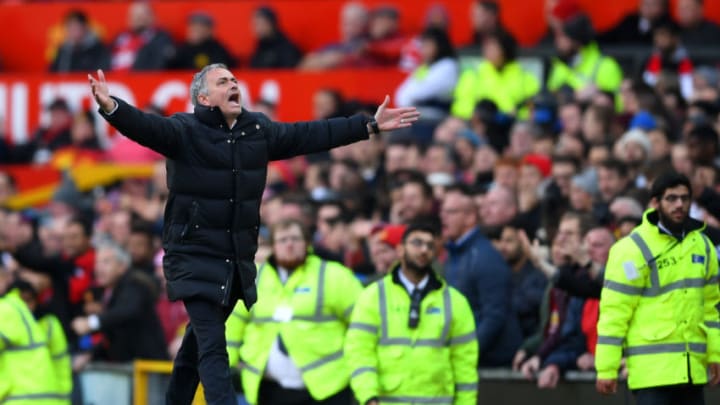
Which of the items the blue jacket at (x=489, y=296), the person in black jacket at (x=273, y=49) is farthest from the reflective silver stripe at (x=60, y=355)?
the person in black jacket at (x=273, y=49)

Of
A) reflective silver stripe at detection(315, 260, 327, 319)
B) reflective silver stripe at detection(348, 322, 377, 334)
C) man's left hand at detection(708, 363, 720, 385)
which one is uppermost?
reflective silver stripe at detection(315, 260, 327, 319)

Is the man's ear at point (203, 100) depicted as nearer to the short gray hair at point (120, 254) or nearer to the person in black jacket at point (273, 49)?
the short gray hair at point (120, 254)

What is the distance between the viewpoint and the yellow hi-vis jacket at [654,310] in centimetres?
1067

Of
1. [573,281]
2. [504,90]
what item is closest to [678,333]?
[573,281]

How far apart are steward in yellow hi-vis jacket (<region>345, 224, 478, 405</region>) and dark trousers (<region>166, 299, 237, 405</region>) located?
188 centimetres

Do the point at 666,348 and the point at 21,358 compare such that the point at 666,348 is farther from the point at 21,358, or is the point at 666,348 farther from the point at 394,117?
the point at 21,358

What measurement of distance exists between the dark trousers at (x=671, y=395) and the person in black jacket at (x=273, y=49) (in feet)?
35.0

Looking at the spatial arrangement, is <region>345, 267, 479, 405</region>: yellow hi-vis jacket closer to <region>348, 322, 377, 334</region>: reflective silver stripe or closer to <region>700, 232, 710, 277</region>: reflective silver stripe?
<region>348, 322, 377, 334</region>: reflective silver stripe

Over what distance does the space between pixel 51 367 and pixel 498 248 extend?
145 inches

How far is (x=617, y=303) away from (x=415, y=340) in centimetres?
170

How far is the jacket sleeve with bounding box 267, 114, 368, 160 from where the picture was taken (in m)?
10.1

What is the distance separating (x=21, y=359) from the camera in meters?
13.8

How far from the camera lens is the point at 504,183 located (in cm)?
1492

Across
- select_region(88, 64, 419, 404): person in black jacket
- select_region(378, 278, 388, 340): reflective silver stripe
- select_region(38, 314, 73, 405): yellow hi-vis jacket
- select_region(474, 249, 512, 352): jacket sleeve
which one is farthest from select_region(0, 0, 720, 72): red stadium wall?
select_region(88, 64, 419, 404): person in black jacket
